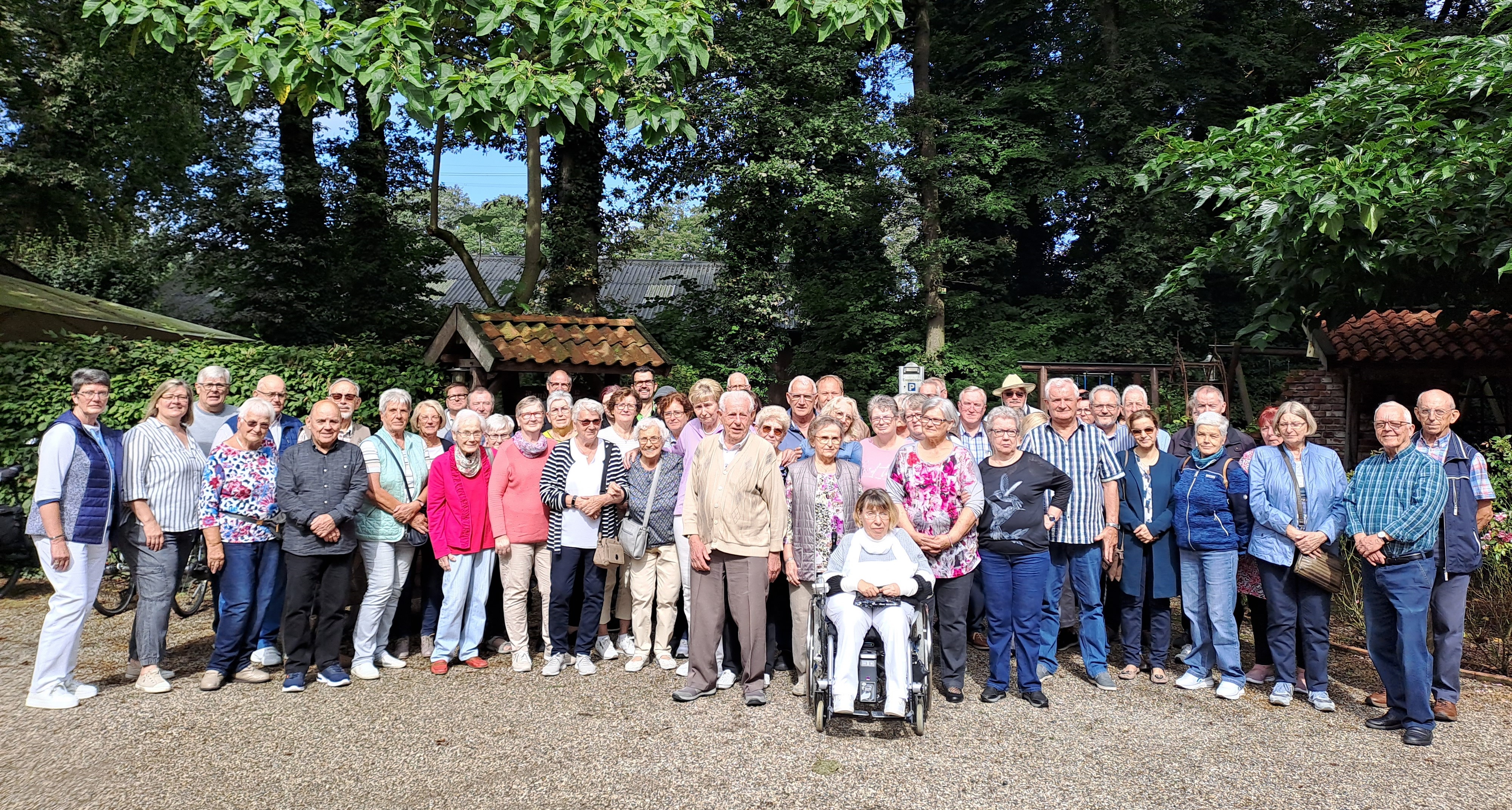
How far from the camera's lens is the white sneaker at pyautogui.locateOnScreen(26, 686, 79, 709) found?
4801 mm

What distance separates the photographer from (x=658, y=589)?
19.3 ft

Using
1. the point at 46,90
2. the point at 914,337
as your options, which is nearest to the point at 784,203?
the point at 914,337

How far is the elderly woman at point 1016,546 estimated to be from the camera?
16.7ft

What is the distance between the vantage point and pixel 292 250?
14891 mm

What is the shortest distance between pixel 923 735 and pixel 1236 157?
5.43 meters

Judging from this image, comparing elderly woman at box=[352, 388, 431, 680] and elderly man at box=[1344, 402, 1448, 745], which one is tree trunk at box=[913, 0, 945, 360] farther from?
elderly woman at box=[352, 388, 431, 680]

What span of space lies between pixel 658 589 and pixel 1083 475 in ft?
9.19

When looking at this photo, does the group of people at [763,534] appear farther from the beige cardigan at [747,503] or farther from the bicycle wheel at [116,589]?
the bicycle wheel at [116,589]

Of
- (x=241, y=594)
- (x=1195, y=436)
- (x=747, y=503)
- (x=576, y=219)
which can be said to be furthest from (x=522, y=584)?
(x=576, y=219)

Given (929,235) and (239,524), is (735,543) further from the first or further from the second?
(929,235)

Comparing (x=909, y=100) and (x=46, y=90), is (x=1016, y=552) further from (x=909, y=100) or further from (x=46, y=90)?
(x=909, y=100)

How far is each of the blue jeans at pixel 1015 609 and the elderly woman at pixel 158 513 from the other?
4670mm

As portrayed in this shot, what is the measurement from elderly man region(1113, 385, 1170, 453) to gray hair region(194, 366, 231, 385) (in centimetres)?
571

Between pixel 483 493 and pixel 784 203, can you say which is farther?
pixel 784 203
